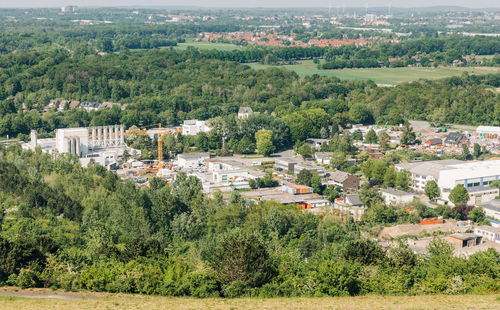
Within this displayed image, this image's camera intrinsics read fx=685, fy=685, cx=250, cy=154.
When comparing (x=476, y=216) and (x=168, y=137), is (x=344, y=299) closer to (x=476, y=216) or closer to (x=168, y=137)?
(x=476, y=216)

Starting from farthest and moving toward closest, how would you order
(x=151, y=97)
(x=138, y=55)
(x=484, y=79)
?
(x=138, y=55)
(x=484, y=79)
(x=151, y=97)

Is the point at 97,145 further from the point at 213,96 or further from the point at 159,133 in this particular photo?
the point at 213,96

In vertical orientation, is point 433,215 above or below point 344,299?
below

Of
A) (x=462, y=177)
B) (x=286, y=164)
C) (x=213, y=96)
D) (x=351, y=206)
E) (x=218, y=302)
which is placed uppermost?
(x=218, y=302)

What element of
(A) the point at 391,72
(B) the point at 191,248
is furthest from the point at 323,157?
(A) the point at 391,72

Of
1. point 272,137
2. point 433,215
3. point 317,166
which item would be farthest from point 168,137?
point 433,215

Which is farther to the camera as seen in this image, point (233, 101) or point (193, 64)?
point (193, 64)

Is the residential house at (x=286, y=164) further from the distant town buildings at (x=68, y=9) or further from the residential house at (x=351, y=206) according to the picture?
the distant town buildings at (x=68, y=9)
